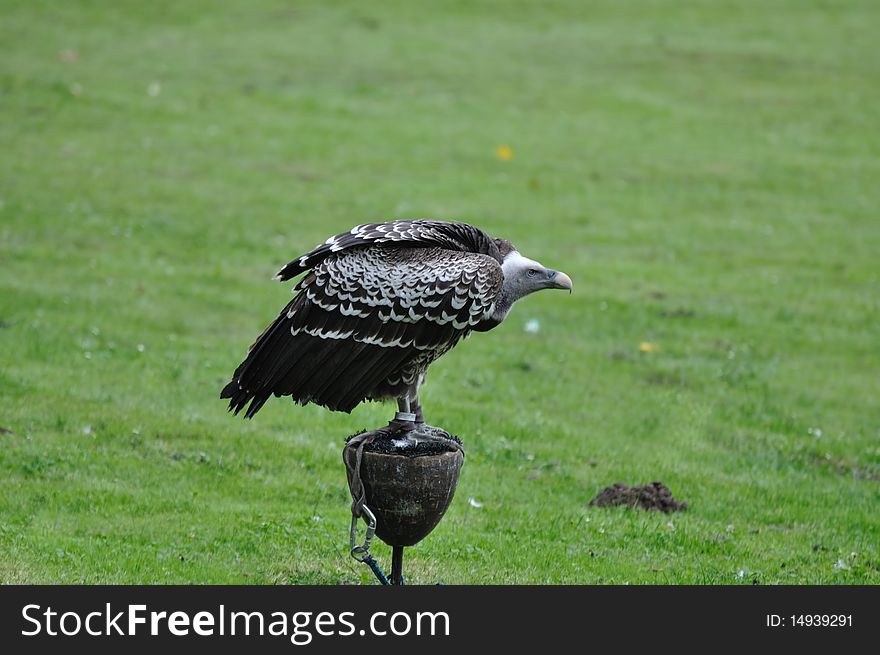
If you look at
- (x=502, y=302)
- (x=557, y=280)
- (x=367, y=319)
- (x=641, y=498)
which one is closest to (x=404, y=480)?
(x=367, y=319)

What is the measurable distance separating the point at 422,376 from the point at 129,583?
2350mm

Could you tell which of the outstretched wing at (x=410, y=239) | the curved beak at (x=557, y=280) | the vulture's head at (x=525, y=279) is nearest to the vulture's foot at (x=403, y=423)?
the vulture's head at (x=525, y=279)

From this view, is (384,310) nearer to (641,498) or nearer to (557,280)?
(557,280)

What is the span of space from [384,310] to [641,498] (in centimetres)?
352

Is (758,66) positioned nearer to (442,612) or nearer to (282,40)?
(282,40)

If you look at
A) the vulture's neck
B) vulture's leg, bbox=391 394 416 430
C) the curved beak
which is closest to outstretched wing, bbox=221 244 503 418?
the vulture's neck

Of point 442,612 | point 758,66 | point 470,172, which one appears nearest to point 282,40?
point 470,172

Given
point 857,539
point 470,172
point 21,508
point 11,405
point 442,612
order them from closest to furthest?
point 442,612, point 21,508, point 857,539, point 11,405, point 470,172

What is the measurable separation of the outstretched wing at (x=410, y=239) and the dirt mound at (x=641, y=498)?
3.02 m

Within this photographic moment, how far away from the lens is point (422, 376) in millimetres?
7695

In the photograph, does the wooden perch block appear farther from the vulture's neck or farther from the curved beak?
the curved beak

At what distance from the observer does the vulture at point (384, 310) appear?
7.10 meters

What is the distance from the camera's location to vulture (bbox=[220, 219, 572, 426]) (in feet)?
23.3

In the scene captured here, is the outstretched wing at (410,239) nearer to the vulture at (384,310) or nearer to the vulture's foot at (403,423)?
the vulture at (384,310)
